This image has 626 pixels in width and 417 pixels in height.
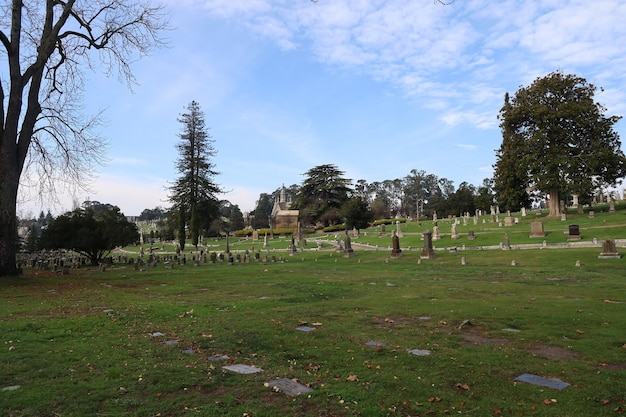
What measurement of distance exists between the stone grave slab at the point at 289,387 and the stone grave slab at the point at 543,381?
242 centimetres

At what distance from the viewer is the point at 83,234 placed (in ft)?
96.2

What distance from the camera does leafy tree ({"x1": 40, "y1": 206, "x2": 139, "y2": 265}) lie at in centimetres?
2925

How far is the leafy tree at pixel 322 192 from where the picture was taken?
255 feet

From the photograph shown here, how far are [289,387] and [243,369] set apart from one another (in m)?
0.92

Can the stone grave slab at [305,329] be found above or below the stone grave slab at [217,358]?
below

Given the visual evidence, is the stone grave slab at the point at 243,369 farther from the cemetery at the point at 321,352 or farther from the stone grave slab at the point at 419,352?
the stone grave slab at the point at 419,352

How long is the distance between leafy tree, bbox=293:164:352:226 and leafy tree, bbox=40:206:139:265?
157 feet

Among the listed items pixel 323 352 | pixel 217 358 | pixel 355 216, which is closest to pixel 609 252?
pixel 323 352

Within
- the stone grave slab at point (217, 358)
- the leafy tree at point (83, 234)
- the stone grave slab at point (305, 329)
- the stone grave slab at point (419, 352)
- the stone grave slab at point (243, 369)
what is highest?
the leafy tree at point (83, 234)

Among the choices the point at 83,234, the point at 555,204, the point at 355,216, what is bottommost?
the point at 83,234

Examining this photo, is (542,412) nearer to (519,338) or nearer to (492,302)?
(519,338)

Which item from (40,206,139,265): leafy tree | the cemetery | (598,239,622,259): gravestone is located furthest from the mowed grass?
(40,206,139,265): leafy tree

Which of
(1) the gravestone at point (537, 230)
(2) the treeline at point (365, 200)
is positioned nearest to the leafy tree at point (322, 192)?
(2) the treeline at point (365, 200)

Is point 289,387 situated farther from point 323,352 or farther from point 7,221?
point 7,221
